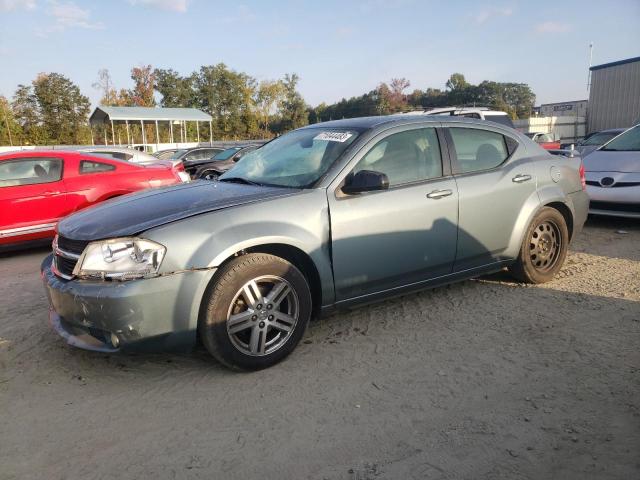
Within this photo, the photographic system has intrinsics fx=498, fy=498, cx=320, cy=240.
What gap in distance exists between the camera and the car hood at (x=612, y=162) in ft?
23.4

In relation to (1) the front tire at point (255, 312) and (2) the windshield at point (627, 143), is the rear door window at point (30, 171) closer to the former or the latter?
(1) the front tire at point (255, 312)

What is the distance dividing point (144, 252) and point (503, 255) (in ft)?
9.95

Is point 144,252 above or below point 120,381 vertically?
above

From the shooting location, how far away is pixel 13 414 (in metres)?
2.74

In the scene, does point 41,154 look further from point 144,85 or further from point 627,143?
point 144,85

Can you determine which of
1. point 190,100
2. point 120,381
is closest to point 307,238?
point 120,381

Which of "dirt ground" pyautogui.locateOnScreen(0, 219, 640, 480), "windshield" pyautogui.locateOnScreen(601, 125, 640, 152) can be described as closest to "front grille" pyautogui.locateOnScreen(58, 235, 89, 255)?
"dirt ground" pyautogui.locateOnScreen(0, 219, 640, 480)

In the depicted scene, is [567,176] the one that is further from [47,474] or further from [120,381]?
[47,474]

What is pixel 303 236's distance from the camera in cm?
325

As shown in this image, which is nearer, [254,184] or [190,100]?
[254,184]

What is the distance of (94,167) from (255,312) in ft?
17.2

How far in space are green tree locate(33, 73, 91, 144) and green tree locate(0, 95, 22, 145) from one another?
3.42m

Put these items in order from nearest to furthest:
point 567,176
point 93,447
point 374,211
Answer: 1. point 93,447
2. point 374,211
3. point 567,176

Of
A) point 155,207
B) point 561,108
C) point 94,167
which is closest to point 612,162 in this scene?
point 155,207
